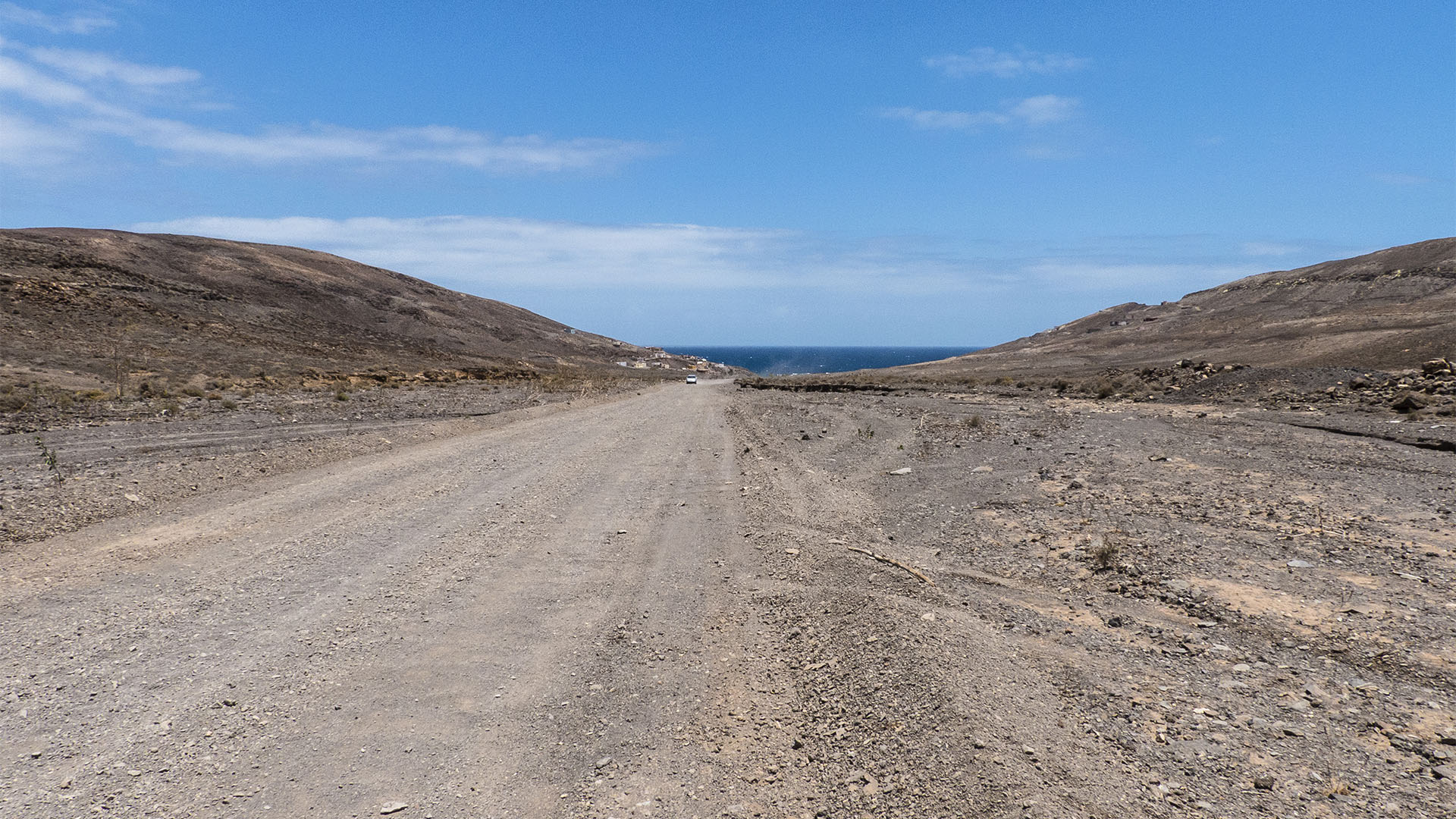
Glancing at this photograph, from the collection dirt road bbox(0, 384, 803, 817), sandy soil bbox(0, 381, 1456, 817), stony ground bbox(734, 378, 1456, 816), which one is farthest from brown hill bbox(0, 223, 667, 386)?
stony ground bbox(734, 378, 1456, 816)

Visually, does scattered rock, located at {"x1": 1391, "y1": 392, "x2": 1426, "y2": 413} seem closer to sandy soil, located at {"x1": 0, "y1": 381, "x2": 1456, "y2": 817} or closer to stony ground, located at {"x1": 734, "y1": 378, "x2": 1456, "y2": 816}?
stony ground, located at {"x1": 734, "y1": 378, "x2": 1456, "y2": 816}

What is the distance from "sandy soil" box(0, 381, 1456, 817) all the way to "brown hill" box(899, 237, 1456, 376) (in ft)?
91.3

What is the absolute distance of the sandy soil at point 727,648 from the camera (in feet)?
12.9

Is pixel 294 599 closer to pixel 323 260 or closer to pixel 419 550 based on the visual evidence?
pixel 419 550

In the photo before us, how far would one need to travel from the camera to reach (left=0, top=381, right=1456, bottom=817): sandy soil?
155 inches

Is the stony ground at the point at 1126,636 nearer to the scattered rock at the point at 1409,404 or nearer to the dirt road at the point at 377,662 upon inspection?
the dirt road at the point at 377,662

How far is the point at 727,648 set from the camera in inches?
232

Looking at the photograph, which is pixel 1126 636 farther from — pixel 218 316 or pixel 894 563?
pixel 218 316

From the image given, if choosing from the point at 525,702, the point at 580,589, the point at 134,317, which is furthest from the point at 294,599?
the point at 134,317

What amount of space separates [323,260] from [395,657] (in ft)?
325

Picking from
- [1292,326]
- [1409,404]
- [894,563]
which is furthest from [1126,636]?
[1292,326]

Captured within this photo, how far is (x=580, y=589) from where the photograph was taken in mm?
7129

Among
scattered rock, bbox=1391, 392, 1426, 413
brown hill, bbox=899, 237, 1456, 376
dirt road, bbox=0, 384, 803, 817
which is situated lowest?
dirt road, bbox=0, 384, 803, 817

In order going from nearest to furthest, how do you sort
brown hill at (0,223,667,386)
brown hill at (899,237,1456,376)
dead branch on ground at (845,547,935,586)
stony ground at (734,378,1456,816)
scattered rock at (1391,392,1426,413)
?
1. stony ground at (734,378,1456,816)
2. dead branch on ground at (845,547,935,586)
3. scattered rock at (1391,392,1426,413)
4. brown hill at (0,223,667,386)
5. brown hill at (899,237,1456,376)
